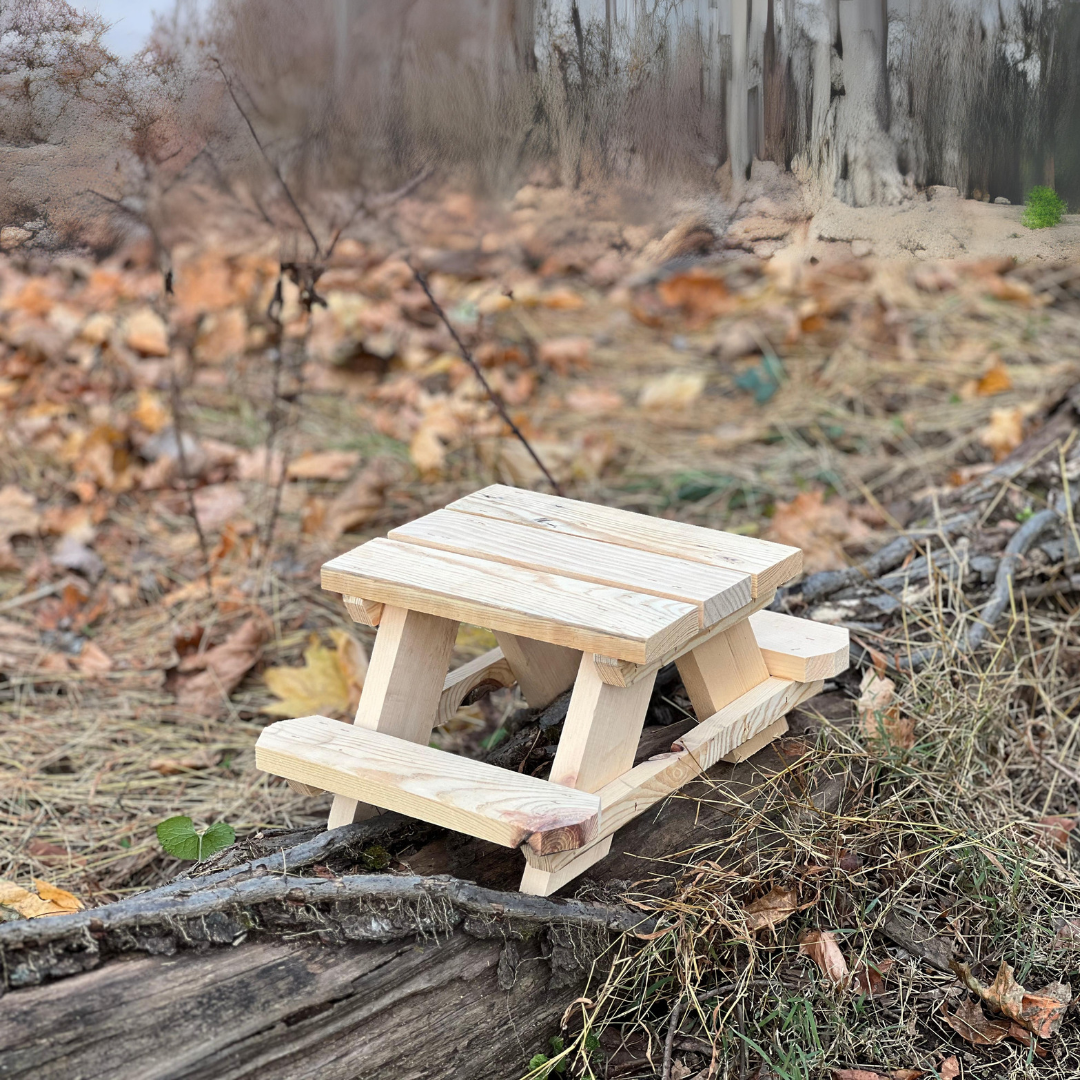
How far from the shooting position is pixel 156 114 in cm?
179

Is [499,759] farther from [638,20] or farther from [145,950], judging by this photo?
[638,20]

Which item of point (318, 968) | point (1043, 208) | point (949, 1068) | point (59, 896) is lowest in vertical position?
point (949, 1068)

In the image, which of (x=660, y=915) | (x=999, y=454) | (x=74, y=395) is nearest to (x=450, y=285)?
(x=74, y=395)

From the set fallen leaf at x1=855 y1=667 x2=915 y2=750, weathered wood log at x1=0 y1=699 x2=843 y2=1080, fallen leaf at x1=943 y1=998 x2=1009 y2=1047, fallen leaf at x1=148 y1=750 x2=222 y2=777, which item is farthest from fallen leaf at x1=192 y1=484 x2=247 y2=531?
fallen leaf at x1=943 y1=998 x2=1009 y2=1047

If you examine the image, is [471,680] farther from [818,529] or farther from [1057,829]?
[818,529]

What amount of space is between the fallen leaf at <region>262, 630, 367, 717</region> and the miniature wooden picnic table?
0.55 meters

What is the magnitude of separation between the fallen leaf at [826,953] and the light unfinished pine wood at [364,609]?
2.51 feet

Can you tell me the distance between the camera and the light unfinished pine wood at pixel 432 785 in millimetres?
1400

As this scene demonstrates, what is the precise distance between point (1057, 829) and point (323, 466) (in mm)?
2314

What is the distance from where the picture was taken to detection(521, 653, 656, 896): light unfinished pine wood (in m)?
1.50

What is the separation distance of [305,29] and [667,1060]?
59.7 inches

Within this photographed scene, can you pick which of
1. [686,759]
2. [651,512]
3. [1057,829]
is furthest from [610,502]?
[686,759]

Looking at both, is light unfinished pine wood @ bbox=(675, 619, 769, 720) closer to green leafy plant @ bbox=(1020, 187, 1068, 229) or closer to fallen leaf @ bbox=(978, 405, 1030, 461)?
green leafy plant @ bbox=(1020, 187, 1068, 229)

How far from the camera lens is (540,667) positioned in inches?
76.3
